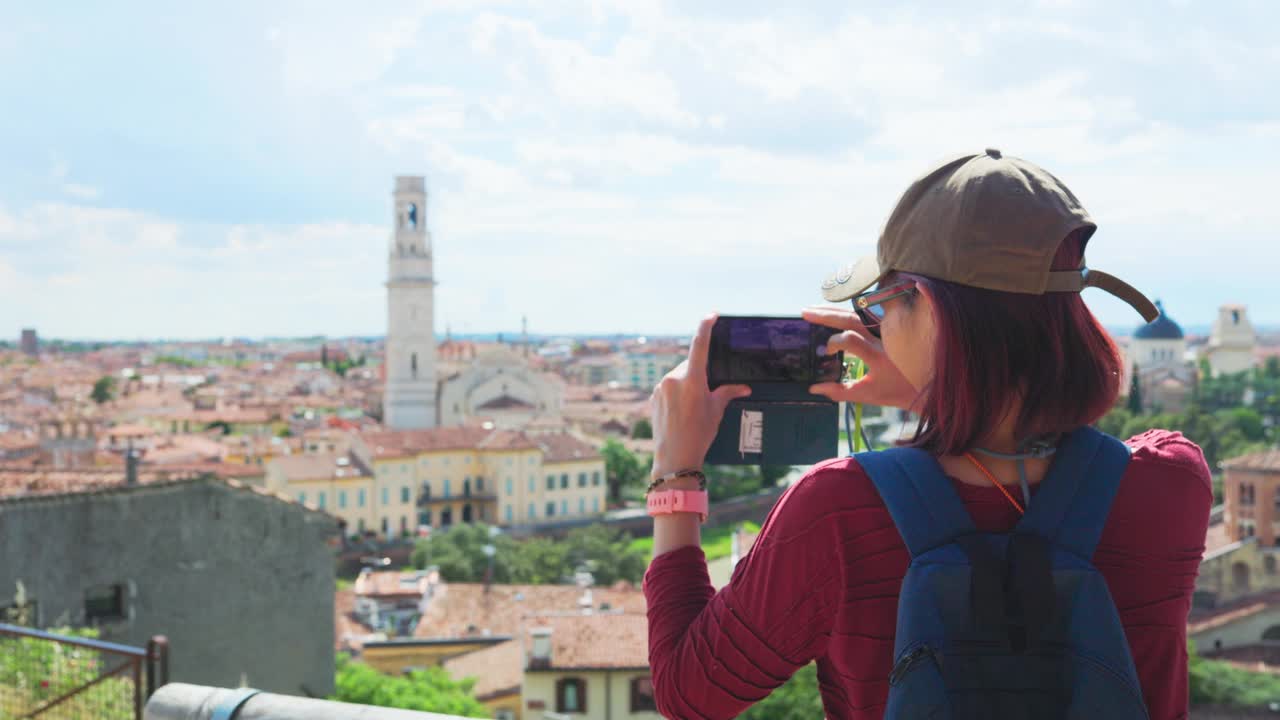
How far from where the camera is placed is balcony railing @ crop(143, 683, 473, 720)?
1232mm

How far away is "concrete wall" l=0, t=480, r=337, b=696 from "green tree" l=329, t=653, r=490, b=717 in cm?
64

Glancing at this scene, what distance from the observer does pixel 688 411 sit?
Answer: 3.27 ft

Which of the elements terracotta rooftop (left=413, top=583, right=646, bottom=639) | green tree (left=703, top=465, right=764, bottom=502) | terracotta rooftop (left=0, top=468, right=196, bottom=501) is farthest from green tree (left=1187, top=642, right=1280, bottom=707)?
green tree (left=703, top=465, right=764, bottom=502)

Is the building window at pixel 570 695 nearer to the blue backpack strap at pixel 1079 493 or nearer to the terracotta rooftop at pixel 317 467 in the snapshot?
the blue backpack strap at pixel 1079 493

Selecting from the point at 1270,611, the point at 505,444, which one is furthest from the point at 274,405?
the point at 1270,611

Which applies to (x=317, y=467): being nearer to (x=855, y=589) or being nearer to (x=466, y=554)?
(x=466, y=554)

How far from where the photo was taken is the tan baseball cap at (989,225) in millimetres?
812

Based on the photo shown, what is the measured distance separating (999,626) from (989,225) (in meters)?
0.26

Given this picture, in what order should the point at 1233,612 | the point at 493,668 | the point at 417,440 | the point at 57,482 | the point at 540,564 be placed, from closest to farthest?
the point at 57,482 → the point at 493,668 → the point at 1233,612 → the point at 540,564 → the point at 417,440

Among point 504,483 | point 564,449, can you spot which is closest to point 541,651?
point 504,483

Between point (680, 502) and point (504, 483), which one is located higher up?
point (680, 502)

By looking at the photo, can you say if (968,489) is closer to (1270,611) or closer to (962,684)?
(962,684)

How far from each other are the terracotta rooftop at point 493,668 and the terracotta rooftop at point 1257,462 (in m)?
14.6

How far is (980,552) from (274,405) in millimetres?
53546
